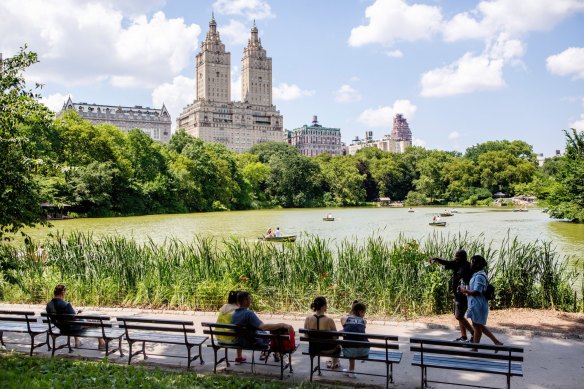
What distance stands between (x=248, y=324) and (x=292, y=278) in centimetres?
421

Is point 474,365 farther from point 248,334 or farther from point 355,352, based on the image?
point 248,334

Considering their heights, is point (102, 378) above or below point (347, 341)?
below

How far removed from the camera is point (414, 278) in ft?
30.8

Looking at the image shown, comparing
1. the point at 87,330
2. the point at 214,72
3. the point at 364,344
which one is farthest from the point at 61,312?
the point at 214,72

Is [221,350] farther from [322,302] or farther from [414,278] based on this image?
[414,278]

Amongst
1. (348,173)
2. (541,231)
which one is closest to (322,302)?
(541,231)

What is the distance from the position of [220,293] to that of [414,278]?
3514mm

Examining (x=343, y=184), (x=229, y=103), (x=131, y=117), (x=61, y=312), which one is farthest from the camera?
(x=131, y=117)

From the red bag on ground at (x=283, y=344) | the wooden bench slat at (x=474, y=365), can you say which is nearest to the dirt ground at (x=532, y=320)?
the wooden bench slat at (x=474, y=365)

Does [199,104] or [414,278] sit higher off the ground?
[199,104]

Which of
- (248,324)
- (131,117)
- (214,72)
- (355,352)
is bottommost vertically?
(355,352)

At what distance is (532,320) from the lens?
823 cm

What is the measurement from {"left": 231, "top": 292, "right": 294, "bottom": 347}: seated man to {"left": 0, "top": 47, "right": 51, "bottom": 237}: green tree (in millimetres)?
3324

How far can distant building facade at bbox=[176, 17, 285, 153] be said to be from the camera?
153000 mm
